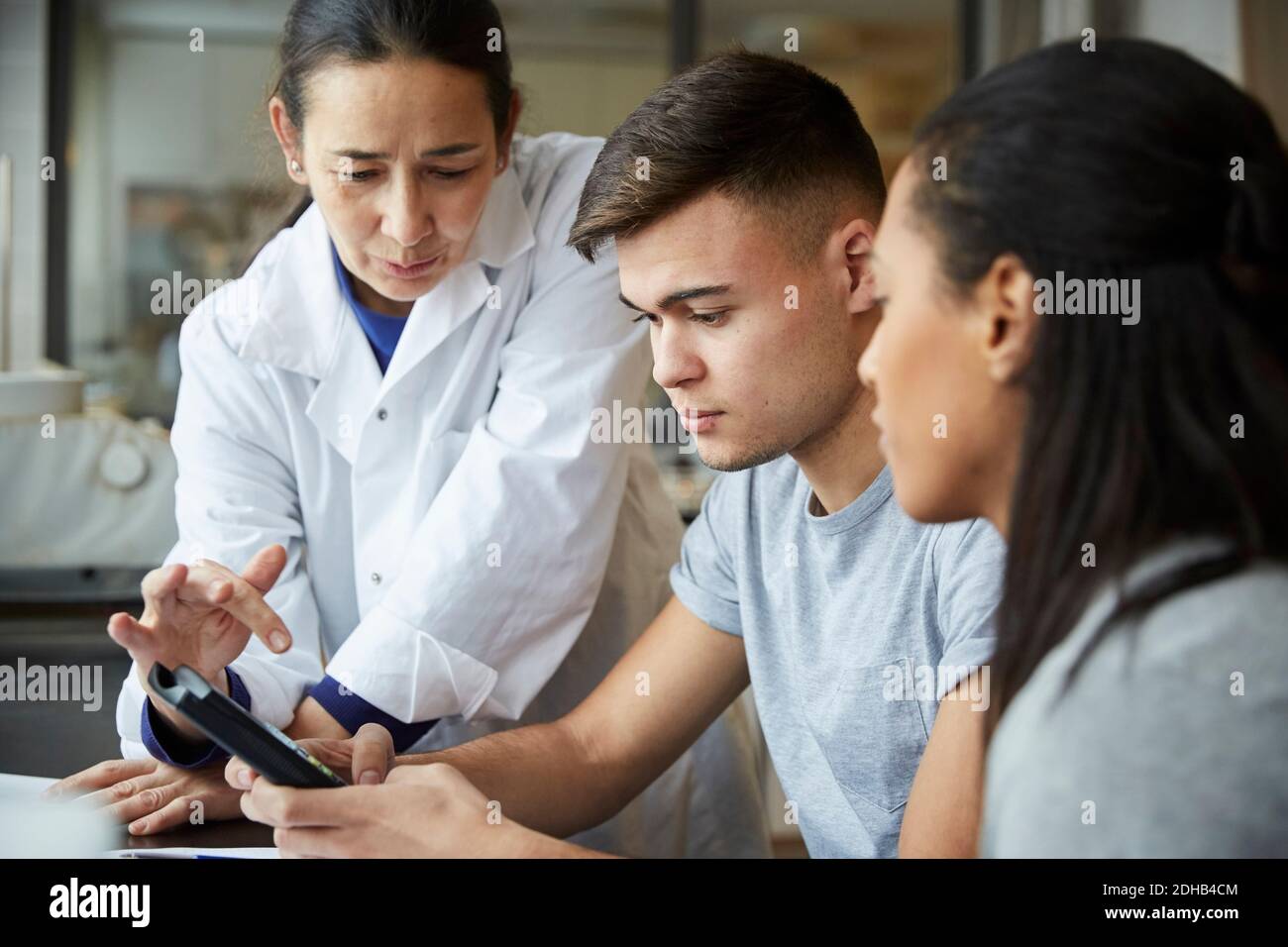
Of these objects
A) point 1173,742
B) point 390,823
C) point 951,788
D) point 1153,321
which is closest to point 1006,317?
point 1153,321

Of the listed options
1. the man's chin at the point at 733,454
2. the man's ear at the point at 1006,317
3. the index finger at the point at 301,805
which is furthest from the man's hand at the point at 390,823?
the man's ear at the point at 1006,317

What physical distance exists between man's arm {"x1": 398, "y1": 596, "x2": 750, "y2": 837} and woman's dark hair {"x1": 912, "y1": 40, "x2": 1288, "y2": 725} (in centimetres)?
62

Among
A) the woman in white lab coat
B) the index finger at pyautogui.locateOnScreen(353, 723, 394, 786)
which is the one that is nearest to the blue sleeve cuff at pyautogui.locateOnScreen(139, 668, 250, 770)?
the woman in white lab coat

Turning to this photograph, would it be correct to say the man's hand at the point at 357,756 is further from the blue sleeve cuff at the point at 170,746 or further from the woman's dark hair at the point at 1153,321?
the woman's dark hair at the point at 1153,321

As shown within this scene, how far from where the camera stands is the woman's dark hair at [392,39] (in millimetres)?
1230

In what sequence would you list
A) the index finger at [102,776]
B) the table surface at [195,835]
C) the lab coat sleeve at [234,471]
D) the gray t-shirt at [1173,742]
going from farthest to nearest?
1. the lab coat sleeve at [234,471]
2. the index finger at [102,776]
3. the table surface at [195,835]
4. the gray t-shirt at [1173,742]

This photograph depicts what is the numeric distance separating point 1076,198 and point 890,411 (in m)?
0.18

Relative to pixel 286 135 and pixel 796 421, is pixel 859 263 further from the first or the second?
pixel 286 135

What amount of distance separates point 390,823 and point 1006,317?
0.55 metres

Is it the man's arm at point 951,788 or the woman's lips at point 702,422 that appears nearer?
the man's arm at point 951,788

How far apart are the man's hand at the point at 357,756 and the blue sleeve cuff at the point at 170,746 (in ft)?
0.09
